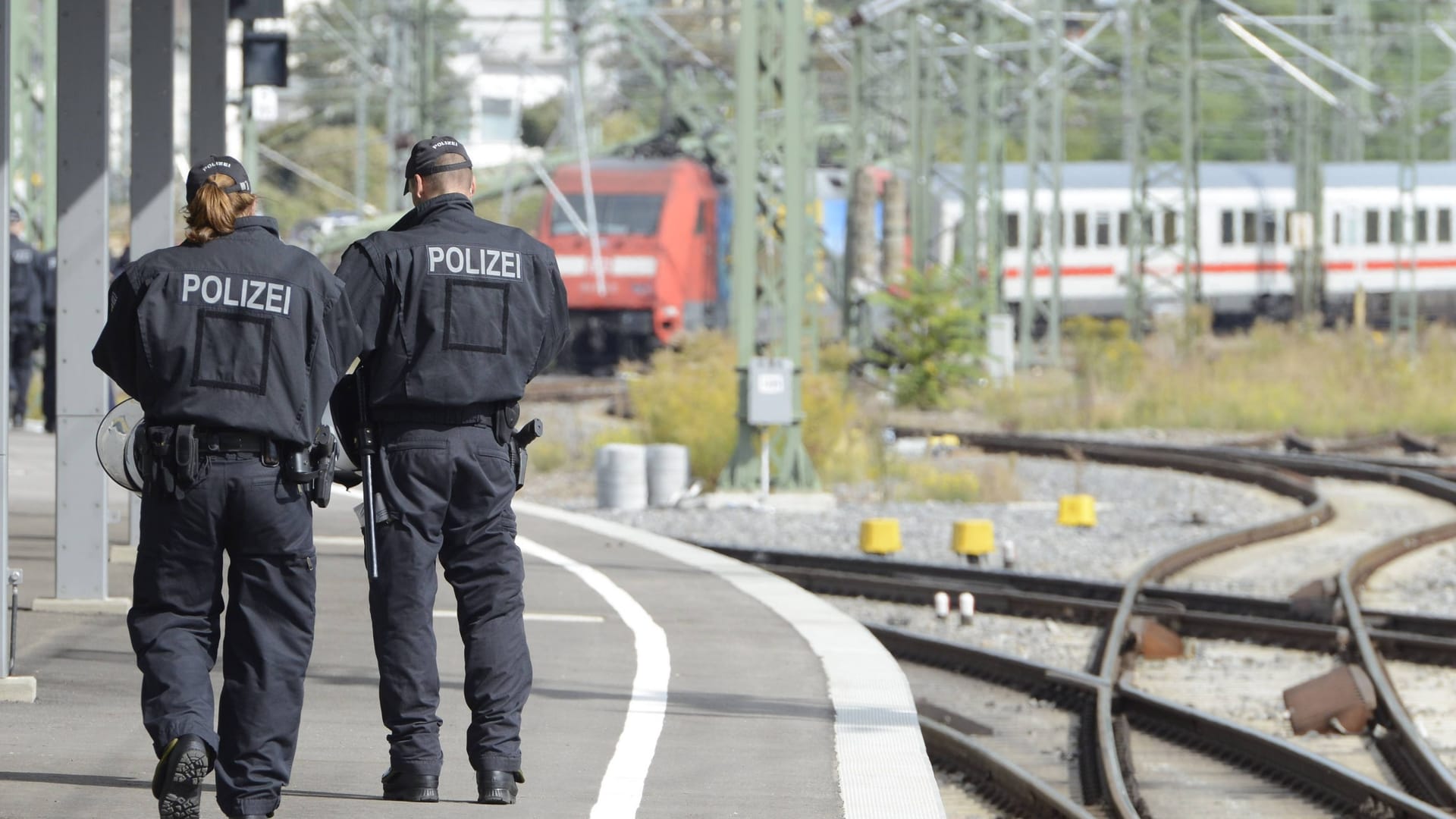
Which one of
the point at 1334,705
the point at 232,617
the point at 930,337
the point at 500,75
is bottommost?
the point at 1334,705

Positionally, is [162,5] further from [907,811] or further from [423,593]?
[907,811]

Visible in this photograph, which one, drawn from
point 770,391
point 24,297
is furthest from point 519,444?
point 24,297

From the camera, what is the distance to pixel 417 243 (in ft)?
19.7

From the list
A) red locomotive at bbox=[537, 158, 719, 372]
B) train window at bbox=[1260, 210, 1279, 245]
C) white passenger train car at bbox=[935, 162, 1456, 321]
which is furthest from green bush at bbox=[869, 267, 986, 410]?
train window at bbox=[1260, 210, 1279, 245]

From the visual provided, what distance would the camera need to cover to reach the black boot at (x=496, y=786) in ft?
19.8

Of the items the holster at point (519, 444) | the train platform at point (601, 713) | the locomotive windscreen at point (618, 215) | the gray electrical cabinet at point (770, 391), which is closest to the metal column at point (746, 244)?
the gray electrical cabinet at point (770, 391)

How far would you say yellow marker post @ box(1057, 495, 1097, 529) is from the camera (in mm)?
18000

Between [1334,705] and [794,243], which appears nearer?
[1334,705]

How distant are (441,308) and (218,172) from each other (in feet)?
2.27

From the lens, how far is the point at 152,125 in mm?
9930

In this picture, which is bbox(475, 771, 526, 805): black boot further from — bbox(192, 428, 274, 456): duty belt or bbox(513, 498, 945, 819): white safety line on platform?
bbox(192, 428, 274, 456): duty belt

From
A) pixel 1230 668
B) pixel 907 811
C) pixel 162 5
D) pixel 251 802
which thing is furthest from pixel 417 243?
pixel 1230 668

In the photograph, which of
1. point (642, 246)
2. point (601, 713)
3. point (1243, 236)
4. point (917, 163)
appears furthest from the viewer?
point (1243, 236)

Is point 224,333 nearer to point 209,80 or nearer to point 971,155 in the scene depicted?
point 209,80
